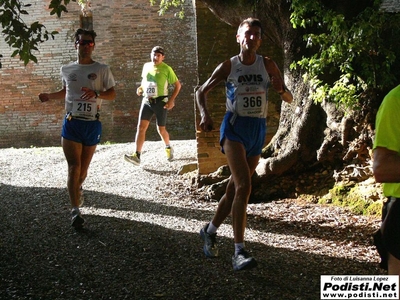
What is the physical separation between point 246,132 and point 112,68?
14482 millimetres

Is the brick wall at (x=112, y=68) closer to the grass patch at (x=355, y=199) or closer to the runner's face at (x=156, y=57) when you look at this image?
the runner's face at (x=156, y=57)

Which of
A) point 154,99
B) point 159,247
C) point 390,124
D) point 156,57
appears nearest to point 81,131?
point 159,247

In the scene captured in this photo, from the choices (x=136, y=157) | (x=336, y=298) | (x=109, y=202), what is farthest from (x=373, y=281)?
(x=136, y=157)

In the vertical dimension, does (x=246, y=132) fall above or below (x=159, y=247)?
above

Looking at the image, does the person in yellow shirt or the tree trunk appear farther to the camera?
the person in yellow shirt

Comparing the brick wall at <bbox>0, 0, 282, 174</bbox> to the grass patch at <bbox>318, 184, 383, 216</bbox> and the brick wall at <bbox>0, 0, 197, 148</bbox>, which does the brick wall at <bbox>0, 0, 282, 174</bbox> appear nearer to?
the brick wall at <bbox>0, 0, 197, 148</bbox>

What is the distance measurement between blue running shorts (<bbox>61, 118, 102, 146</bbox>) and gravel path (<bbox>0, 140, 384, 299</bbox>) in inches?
39.4

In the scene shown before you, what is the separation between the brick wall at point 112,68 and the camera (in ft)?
60.7

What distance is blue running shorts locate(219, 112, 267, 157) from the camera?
16.2 ft

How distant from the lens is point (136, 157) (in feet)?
34.9

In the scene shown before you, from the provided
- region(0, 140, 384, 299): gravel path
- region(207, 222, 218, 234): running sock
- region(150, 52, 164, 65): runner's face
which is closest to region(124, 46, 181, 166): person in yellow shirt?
region(150, 52, 164, 65): runner's face

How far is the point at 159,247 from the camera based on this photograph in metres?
5.56

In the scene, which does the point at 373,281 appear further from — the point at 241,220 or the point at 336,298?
the point at 241,220

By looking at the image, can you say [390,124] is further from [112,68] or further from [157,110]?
[112,68]
